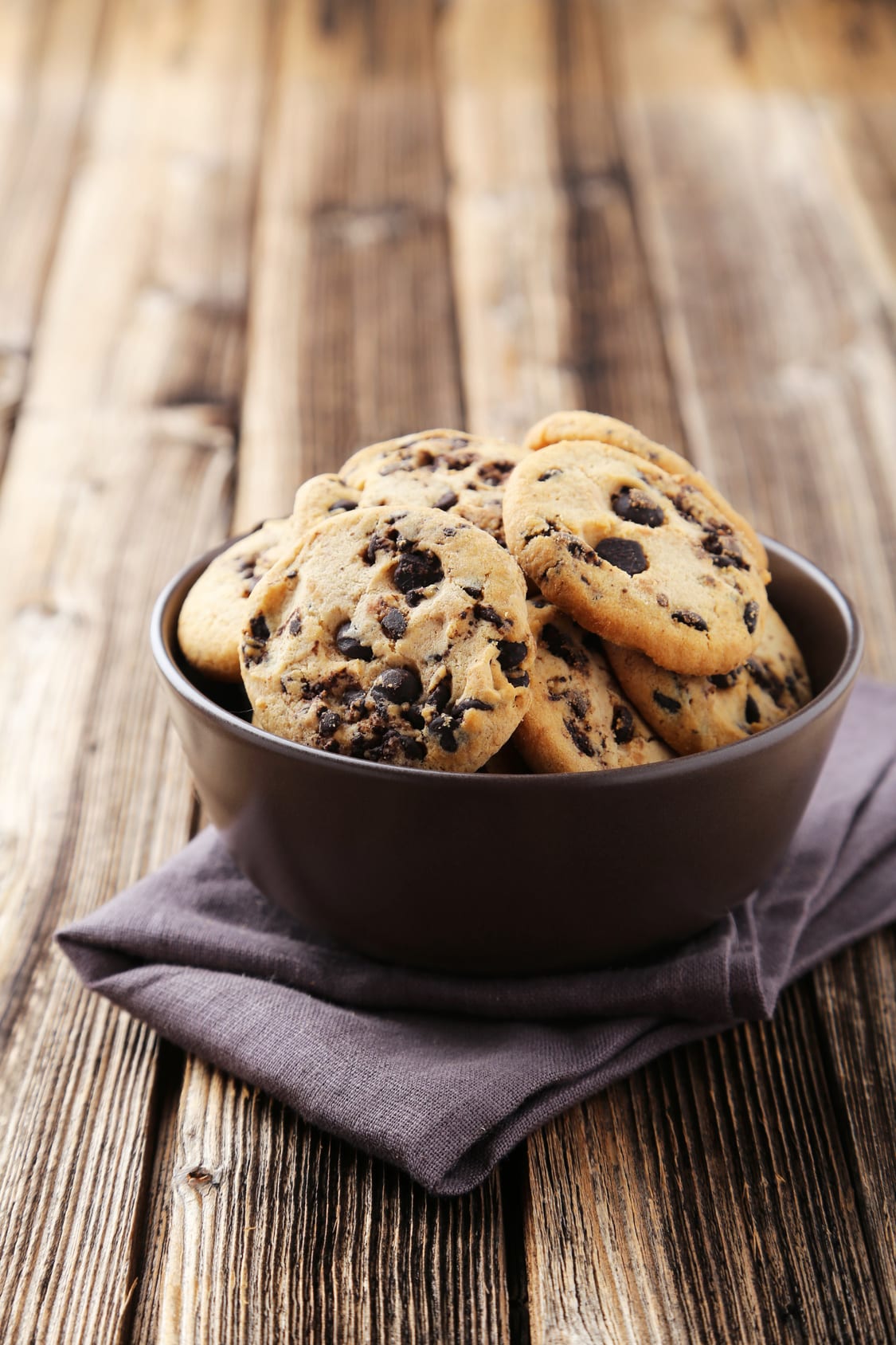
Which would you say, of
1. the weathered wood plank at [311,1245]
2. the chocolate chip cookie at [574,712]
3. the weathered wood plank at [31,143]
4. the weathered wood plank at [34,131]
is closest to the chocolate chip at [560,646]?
the chocolate chip cookie at [574,712]

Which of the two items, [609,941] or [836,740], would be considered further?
[836,740]

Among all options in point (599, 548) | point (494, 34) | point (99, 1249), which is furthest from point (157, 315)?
point (99, 1249)

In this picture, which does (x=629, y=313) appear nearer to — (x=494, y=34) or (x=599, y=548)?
(x=494, y=34)

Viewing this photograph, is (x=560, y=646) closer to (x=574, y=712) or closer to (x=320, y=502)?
(x=574, y=712)

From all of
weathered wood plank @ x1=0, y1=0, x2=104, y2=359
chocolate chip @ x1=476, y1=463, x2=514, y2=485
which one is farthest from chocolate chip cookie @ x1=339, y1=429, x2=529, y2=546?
weathered wood plank @ x1=0, y1=0, x2=104, y2=359

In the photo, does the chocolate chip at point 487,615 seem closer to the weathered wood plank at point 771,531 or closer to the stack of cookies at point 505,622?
the stack of cookies at point 505,622

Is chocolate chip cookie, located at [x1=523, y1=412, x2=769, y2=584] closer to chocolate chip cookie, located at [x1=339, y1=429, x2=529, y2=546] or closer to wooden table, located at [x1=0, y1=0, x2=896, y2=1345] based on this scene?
chocolate chip cookie, located at [x1=339, y1=429, x2=529, y2=546]

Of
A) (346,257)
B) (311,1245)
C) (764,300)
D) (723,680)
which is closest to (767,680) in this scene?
(723,680)
